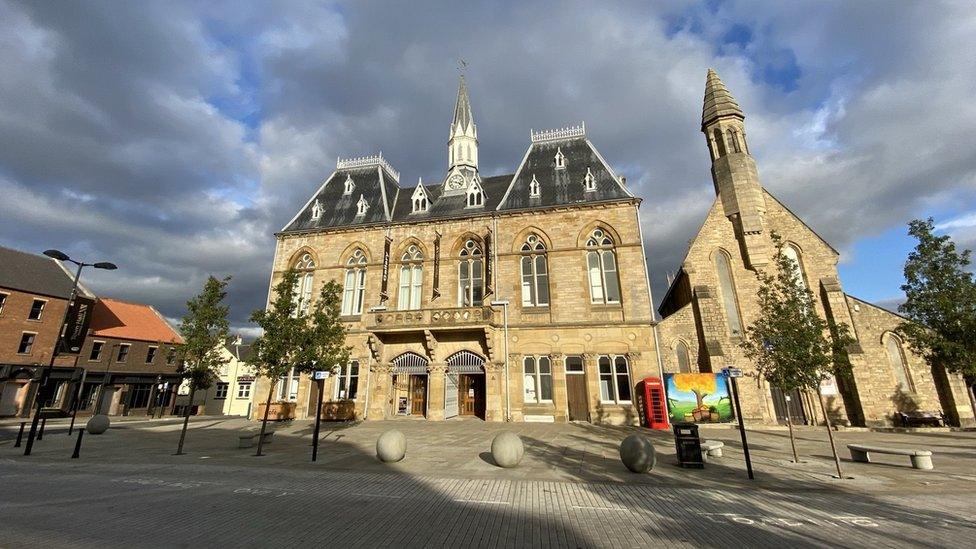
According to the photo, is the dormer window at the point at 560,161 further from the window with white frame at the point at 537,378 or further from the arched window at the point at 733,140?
the window with white frame at the point at 537,378

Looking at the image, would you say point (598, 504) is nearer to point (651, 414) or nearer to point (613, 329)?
point (651, 414)

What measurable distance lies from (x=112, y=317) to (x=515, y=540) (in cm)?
4961

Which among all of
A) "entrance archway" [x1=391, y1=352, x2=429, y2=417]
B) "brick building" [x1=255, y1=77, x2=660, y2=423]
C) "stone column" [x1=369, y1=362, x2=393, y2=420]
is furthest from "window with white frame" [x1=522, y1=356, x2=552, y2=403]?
"stone column" [x1=369, y1=362, x2=393, y2=420]

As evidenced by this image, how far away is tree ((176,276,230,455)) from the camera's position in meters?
15.6

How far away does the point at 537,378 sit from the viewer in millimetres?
22000

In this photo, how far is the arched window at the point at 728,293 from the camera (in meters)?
22.7

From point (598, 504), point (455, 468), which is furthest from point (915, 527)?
point (455, 468)

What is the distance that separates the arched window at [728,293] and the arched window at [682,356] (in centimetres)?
270

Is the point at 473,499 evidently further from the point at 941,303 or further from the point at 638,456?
the point at 941,303

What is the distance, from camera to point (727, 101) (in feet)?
89.0

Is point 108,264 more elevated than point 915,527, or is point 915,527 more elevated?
point 108,264

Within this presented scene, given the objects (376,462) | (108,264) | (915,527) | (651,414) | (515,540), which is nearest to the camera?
(515,540)

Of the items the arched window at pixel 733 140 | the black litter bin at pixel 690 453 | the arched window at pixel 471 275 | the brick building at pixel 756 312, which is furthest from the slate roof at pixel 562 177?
the black litter bin at pixel 690 453

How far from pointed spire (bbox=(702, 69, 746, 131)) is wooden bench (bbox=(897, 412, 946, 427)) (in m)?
20.0
